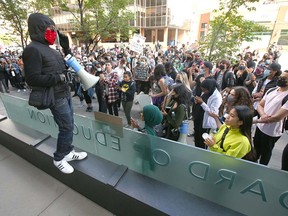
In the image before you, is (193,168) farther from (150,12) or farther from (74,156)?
(150,12)

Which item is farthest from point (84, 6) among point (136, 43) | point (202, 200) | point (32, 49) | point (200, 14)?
point (200, 14)

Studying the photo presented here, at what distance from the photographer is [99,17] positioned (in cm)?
780

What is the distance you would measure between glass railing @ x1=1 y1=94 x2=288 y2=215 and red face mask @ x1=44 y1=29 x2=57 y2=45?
A: 3.04 ft

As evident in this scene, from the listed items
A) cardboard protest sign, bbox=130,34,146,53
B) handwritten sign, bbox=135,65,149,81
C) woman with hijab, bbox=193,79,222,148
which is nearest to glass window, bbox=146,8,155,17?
cardboard protest sign, bbox=130,34,146,53

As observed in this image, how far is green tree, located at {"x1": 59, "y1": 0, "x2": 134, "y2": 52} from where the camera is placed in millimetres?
7551

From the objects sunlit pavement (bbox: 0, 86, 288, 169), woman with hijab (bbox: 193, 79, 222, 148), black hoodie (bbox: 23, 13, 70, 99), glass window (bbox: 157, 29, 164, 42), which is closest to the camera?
black hoodie (bbox: 23, 13, 70, 99)

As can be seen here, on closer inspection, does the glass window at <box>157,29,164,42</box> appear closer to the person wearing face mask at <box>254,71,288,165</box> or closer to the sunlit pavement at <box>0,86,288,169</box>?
the sunlit pavement at <box>0,86,288,169</box>

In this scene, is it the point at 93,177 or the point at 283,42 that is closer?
the point at 93,177

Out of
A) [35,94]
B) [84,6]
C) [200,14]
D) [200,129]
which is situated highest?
[200,14]

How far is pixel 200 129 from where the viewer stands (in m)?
3.13

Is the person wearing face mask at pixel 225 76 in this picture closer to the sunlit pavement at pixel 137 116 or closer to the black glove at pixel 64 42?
the sunlit pavement at pixel 137 116

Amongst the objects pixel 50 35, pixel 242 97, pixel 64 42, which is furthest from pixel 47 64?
pixel 242 97

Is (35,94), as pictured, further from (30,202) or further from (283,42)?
(283,42)

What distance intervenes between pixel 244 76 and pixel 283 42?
23.3 m
